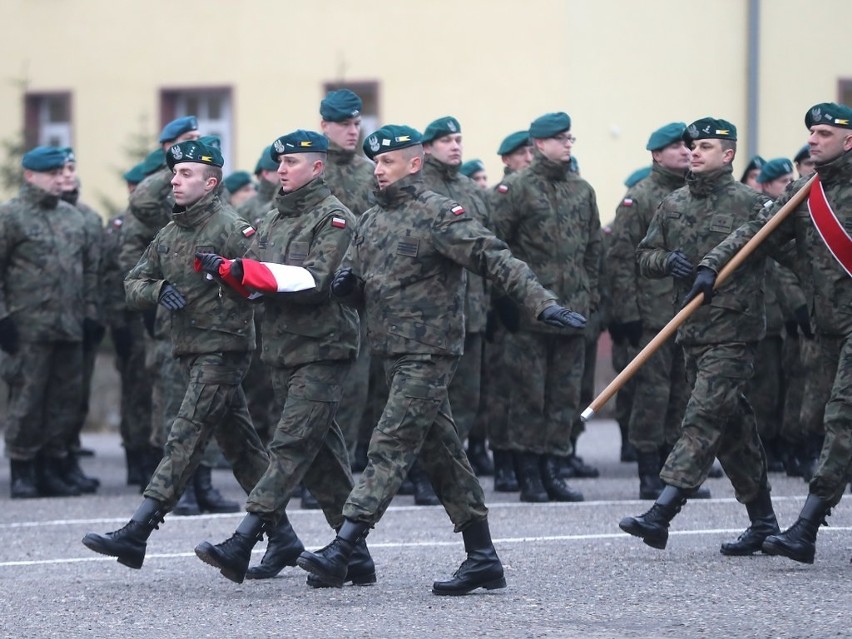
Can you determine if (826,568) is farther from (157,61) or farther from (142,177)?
(157,61)

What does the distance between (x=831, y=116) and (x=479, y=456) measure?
600 centimetres

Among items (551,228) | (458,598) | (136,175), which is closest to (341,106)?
(551,228)

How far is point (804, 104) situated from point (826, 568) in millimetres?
14674

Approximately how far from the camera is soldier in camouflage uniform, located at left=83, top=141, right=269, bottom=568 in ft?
29.7

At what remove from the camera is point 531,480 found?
12.2m

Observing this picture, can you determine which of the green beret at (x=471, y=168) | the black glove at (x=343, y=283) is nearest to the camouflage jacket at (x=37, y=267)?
the green beret at (x=471, y=168)

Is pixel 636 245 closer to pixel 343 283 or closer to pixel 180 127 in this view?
pixel 180 127

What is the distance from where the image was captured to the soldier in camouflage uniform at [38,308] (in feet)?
42.8

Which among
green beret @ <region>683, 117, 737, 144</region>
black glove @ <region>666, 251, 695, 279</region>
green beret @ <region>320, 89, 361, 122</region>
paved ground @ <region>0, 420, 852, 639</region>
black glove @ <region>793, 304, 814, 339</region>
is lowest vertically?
paved ground @ <region>0, 420, 852, 639</region>

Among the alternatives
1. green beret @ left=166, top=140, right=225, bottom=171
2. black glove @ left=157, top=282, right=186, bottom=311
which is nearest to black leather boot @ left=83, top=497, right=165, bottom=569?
black glove @ left=157, top=282, right=186, bottom=311

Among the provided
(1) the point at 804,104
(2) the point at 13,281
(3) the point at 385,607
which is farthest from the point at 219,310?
(1) the point at 804,104

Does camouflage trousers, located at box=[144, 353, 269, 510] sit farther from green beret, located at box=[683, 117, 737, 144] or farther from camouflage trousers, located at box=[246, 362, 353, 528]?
green beret, located at box=[683, 117, 737, 144]

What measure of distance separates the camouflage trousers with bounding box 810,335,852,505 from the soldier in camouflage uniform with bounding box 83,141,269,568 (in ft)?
8.31

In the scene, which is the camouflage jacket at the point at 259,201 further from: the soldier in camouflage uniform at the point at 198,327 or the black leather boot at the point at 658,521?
the black leather boot at the point at 658,521
